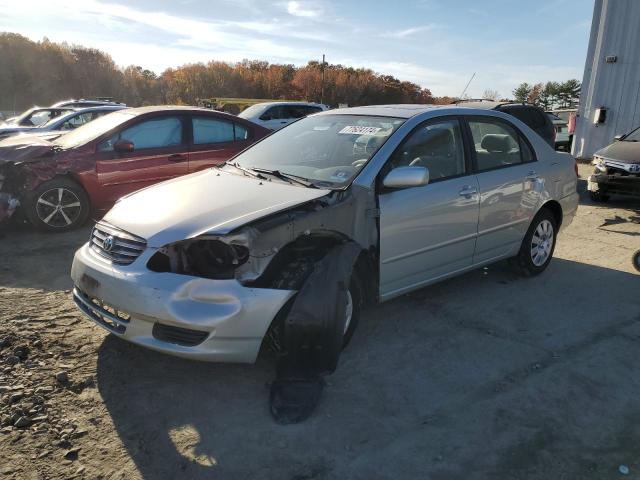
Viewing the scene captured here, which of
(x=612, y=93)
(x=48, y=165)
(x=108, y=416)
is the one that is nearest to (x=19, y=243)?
(x=48, y=165)

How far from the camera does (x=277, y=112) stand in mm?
14773

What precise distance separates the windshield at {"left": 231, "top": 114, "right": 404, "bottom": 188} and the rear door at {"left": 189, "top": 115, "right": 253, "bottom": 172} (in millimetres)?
2830

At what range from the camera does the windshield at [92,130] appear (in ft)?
21.8

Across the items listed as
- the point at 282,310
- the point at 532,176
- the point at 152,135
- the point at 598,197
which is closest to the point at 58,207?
the point at 152,135

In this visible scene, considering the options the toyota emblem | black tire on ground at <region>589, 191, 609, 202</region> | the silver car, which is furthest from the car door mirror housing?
black tire on ground at <region>589, 191, 609, 202</region>

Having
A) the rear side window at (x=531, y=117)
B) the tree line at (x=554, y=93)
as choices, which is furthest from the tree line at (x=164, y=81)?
the rear side window at (x=531, y=117)

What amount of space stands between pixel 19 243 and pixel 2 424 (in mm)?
3799

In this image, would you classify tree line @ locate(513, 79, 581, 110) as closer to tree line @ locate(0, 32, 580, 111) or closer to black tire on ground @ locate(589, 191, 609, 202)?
tree line @ locate(0, 32, 580, 111)

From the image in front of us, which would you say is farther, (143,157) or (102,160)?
(143,157)

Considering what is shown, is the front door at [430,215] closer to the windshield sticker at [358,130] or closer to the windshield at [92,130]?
the windshield sticker at [358,130]

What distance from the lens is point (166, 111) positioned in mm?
7105

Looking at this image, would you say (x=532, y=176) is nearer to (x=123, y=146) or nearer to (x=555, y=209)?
(x=555, y=209)

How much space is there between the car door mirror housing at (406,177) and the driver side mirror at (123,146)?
414 centimetres

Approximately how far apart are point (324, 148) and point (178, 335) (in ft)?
6.41
